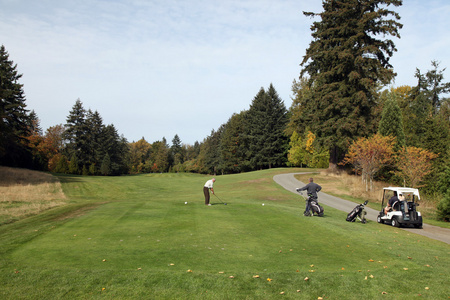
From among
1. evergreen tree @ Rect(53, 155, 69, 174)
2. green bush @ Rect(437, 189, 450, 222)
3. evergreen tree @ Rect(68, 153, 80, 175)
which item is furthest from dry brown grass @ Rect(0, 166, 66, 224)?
evergreen tree @ Rect(68, 153, 80, 175)

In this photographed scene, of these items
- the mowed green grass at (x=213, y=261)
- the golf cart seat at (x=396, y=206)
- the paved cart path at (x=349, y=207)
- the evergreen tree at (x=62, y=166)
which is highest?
the evergreen tree at (x=62, y=166)

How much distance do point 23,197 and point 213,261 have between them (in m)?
23.1

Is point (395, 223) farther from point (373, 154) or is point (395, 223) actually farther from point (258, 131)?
point (258, 131)

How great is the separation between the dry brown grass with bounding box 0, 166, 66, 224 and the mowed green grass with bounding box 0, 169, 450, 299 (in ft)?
17.0

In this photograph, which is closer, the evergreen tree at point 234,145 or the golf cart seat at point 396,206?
the golf cart seat at point 396,206

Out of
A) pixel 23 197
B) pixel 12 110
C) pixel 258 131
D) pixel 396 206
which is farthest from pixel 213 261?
pixel 258 131

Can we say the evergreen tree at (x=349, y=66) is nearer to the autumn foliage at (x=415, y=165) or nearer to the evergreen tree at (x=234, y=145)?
the autumn foliage at (x=415, y=165)

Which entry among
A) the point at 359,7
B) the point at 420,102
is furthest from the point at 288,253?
the point at 420,102

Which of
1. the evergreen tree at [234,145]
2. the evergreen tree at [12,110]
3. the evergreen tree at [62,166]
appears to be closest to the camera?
the evergreen tree at [12,110]

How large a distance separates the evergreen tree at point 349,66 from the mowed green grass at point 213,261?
80.5 feet

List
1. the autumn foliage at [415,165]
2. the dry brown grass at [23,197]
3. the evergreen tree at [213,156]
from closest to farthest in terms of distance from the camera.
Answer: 1. the dry brown grass at [23,197]
2. the autumn foliage at [415,165]
3. the evergreen tree at [213,156]

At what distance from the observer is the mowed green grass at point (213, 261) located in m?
6.07

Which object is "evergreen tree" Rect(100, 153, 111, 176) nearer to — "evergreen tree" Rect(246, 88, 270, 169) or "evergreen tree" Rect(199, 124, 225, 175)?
"evergreen tree" Rect(199, 124, 225, 175)

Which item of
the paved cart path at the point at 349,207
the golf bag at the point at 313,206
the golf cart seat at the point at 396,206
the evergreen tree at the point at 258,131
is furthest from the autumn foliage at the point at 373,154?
the evergreen tree at the point at 258,131
